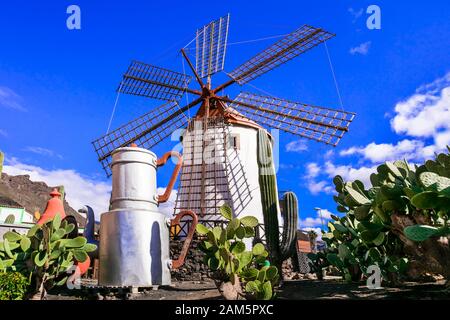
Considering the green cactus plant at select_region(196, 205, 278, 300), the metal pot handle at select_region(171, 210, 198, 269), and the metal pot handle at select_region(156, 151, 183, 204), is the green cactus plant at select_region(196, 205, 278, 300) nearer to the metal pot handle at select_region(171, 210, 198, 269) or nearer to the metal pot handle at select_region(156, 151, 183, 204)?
the metal pot handle at select_region(171, 210, 198, 269)

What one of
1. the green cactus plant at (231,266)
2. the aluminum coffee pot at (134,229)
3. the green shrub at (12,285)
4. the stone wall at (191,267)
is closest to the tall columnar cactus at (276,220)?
the stone wall at (191,267)

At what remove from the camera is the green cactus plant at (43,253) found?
612 centimetres

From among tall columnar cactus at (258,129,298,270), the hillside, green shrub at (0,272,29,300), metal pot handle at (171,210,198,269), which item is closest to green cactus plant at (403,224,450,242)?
metal pot handle at (171,210,198,269)

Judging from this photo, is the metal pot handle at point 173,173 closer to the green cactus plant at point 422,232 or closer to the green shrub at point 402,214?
the green shrub at point 402,214

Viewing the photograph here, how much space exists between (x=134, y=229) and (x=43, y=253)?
5.67 ft

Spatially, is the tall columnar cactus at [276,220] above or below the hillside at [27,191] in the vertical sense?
below

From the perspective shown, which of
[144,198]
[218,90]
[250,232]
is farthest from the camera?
[218,90]

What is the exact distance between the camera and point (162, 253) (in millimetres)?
7773

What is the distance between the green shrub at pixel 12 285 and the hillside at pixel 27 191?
3440 cm

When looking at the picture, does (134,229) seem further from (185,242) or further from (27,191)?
(27,191)

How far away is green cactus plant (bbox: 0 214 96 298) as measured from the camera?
20.1ft
